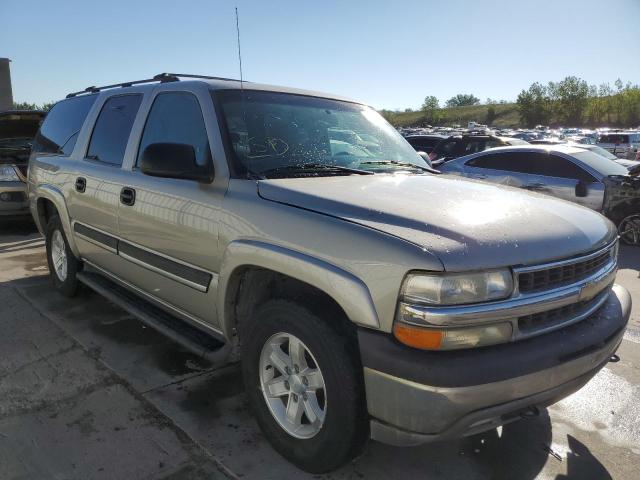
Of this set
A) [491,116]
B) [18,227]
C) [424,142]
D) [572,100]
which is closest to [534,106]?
[572,100]

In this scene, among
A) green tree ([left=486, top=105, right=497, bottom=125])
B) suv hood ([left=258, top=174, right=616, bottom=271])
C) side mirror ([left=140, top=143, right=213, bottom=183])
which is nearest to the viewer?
suv hood ([left=258, top=174, right=616, bottom=271])

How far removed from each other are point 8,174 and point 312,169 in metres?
6.80

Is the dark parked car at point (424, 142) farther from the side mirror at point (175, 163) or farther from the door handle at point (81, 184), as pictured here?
the side mirror at point (175, 163)

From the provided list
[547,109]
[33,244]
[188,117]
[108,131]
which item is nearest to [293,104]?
[188,117]

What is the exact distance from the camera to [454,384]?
192cm

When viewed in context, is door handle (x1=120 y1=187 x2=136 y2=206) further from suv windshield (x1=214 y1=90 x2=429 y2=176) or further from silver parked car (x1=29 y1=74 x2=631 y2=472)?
suv windshield (x1=214 y1=90 x2=429 y2=176)

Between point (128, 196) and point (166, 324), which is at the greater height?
point (128, 196)

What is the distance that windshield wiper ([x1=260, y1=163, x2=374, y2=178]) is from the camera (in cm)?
286

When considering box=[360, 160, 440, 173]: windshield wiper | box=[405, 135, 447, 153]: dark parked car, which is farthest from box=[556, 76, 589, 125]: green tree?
box=[360, 160, 440, 173]: windshield wiper

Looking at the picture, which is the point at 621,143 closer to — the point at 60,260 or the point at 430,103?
the point at 60,260

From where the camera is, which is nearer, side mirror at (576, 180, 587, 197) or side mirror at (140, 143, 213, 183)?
side mirror at (140, 143, 213, 183)

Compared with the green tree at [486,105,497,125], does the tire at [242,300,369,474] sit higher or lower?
lower

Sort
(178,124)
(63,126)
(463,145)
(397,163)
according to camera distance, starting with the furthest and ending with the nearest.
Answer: (463,145), (63,126), (397,163), (178,124)

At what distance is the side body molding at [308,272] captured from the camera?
2.07 metres
